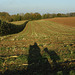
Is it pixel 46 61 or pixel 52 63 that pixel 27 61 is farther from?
pixel 52 63

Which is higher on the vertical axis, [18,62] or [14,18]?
[14,18]

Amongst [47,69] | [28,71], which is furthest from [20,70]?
[47,69]

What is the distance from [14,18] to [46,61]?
112 metres

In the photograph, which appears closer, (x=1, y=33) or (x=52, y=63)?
(x=52, y=63)

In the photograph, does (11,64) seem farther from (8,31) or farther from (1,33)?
(8,31)

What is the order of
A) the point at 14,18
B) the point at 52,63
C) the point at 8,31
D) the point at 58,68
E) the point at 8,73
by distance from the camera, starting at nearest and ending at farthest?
the point at 8,73
the point at 58,68
the point at 52,63
the point at 8,31
the point at 14,18

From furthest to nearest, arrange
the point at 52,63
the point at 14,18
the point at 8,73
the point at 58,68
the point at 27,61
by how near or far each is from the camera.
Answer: the point at 14,18, the point at 27,61, the point at 52,63, the point at 58,68, the point at 8,73

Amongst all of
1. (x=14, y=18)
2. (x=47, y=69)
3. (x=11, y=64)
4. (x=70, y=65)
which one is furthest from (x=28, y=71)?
(x=14, y=18)

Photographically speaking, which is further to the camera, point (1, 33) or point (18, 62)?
point (1, 33)

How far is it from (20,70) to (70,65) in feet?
9.73

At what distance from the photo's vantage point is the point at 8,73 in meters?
4.91

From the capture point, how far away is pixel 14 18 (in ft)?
367

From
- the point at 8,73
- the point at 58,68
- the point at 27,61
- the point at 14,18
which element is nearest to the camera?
the point at 8,73

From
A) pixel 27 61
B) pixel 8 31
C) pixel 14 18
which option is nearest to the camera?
pixel 27 61
